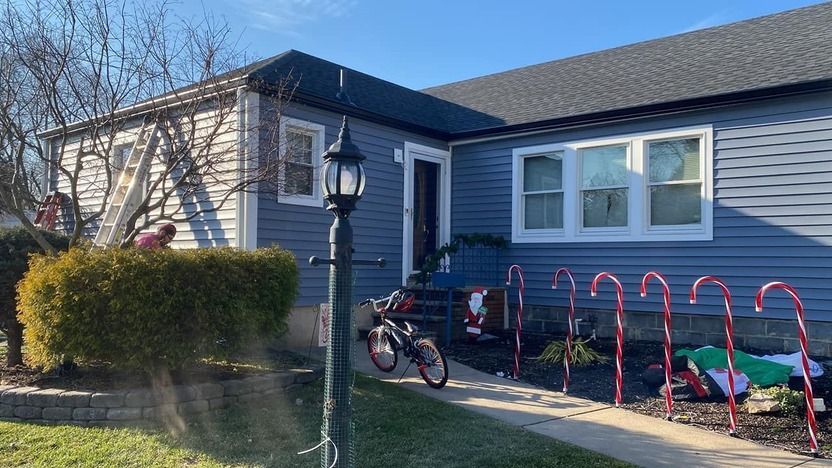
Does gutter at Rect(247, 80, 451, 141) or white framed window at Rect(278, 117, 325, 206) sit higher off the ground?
gutter at Rect(247, 80, 451, 141)

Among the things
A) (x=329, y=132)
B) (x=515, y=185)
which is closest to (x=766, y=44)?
(x=515, y=185)

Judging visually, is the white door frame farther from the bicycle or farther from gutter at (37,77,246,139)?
gutter at (37,77,246,139)

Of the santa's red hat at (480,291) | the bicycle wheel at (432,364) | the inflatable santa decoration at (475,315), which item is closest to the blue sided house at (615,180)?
the santa's red hat at (480,291)

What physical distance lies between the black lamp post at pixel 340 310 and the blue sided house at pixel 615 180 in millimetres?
5023

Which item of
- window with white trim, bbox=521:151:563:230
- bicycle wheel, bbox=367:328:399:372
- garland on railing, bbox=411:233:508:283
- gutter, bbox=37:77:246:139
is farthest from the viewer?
window with white trim, bbox=521:151:563:230

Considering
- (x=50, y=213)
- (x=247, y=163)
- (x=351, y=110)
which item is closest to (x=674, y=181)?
(x=351, y=110)

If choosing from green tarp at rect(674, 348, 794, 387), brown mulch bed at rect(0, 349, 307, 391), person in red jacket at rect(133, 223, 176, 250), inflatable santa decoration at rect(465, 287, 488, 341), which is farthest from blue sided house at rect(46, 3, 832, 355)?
green tarp at rect(674, 348, 794, 387)

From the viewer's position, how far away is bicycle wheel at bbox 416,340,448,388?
679 centimetres

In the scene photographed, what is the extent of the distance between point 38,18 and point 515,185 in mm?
7185

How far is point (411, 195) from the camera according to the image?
11203 millimetres

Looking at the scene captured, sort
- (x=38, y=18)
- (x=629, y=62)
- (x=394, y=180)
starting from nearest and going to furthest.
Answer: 1. (x=38, y=18)
2. (x=394, y=180)
3. (x=629, y=62)

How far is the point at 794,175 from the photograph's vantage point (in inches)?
339

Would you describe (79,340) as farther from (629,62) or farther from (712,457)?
(629,62)

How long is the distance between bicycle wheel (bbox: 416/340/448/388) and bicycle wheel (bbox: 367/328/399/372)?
494 millimetres
